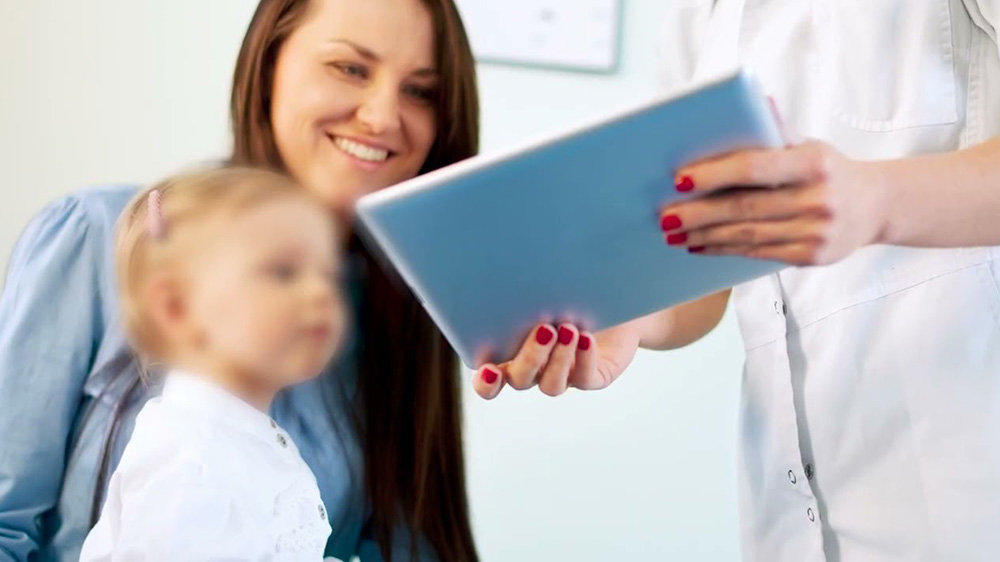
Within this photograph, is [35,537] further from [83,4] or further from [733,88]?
[83,4]

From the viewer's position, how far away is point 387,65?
0.88 metres

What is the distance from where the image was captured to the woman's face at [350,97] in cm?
85

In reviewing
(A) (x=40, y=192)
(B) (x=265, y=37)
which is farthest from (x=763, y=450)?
Answer: (A) (x=40, y=192)

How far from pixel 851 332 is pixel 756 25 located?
0.29m

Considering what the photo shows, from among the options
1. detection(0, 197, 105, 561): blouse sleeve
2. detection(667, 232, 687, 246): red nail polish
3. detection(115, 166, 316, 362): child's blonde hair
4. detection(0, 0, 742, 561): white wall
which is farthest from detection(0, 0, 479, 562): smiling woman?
detection(0, 0, 742, 561): white wall

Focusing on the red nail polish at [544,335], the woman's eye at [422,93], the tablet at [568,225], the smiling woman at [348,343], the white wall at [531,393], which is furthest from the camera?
the white wall at [531,393]

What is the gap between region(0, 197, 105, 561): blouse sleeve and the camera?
0.80m

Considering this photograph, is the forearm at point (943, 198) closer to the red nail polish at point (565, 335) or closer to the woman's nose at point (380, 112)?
the red nail polish at point (565, 335)

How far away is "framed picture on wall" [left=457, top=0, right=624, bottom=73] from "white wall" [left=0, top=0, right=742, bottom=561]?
0.09 feet

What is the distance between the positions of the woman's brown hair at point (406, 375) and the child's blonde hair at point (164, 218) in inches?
6.9

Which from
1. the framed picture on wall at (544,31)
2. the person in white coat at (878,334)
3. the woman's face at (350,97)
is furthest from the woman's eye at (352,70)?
the framed picture on wall at (544,31)

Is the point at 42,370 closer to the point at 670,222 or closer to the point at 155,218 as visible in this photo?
the point at 155,218

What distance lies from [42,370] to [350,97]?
1.09 feet

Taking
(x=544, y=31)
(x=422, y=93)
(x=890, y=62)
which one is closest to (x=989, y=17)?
(x=890, y=62)
